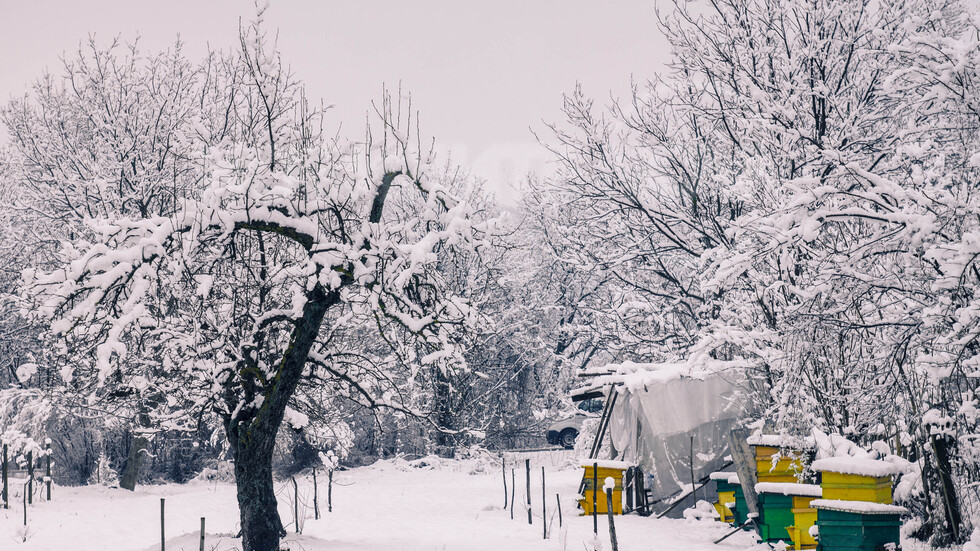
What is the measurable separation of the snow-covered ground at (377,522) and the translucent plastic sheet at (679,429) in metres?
0.85

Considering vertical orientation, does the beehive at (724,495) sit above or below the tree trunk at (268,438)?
below

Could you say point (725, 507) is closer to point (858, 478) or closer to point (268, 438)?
point (858, 478)

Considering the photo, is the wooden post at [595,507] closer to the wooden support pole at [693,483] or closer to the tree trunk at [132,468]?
the wooden support pole at [693,483]

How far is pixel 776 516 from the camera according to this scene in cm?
905

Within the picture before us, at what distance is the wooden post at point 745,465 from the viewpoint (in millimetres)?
10008

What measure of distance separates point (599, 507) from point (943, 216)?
8.55 meters

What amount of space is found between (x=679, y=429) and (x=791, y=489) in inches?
166

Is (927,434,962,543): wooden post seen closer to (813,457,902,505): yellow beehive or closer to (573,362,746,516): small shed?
(813,457,902,505): yellow beehive

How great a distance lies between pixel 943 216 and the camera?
18.6 feet

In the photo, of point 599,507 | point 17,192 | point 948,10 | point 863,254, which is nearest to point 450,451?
point 599,507

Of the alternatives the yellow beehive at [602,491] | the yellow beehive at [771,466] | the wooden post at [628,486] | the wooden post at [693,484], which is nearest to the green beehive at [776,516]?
the yellow beehive at [771,466]

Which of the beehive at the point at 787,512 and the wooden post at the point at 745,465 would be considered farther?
the wooden post at the point at 745,465

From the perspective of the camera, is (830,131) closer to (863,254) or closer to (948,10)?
(948,10)

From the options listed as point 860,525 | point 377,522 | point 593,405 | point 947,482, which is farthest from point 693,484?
point 593,405
